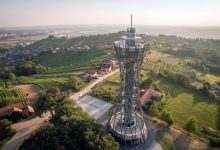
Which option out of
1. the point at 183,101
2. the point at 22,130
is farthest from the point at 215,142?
the point at 22,130

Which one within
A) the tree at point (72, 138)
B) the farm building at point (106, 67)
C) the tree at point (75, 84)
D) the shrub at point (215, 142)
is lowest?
the shrub at point (215, 142)

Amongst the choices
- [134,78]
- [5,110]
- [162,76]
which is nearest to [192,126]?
[134,78]

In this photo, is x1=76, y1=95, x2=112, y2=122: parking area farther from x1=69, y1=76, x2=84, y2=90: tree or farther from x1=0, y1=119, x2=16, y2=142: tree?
x1=0, y1=119, x2=16, y2=142: tree

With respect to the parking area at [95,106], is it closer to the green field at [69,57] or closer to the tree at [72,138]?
the tree at [72,138]

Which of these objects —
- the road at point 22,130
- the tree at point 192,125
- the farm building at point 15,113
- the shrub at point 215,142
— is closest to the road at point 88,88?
the road at point 22,130

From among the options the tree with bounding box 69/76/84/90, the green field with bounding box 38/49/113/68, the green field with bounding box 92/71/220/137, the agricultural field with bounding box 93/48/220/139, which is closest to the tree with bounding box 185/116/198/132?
the agricultural field with bounding box 93/48/220/139

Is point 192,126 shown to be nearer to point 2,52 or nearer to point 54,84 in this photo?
point 54,84

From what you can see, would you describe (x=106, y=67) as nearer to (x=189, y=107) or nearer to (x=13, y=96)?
(x=13, y=96)

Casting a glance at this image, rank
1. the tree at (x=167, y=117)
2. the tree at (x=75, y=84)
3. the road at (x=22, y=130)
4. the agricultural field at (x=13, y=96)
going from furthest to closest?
the tree at (x=75, y=84) → the agricultural field at (x=13, y=96) → the tree at (x=167, y=117) → the road at (x=22, y=130)
